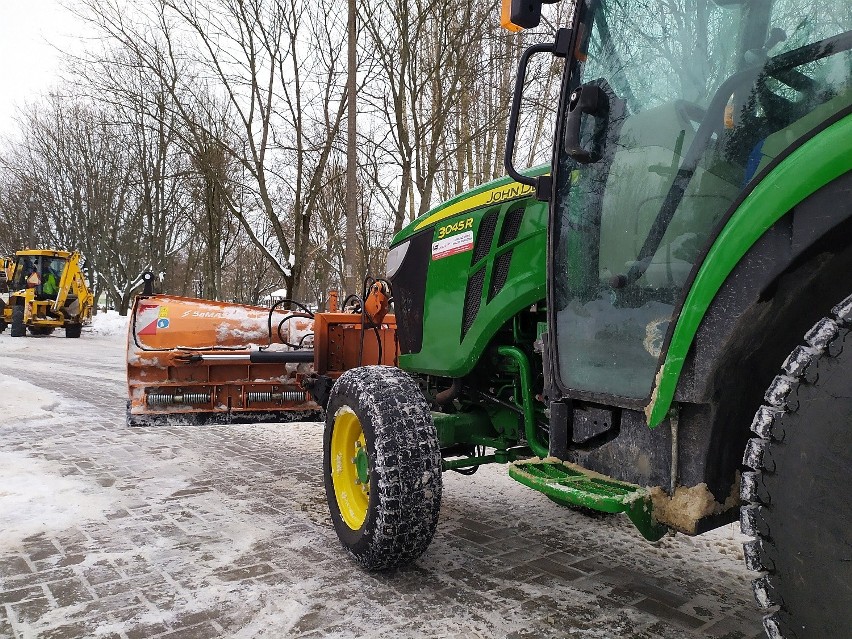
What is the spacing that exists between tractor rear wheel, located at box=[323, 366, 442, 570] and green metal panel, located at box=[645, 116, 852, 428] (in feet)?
4.02

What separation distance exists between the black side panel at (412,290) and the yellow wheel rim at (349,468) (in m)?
0.65

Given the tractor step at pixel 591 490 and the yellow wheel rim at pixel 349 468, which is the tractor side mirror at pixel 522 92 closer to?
the tractor step at pixel 591 490

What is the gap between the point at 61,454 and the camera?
A: 5168mm

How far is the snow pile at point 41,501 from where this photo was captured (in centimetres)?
349

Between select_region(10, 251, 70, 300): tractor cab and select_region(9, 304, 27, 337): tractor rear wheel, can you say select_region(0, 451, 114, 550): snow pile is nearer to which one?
select_region(9, 304, 27, 337): tractor rear wheel

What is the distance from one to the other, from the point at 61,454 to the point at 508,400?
12.5 feet

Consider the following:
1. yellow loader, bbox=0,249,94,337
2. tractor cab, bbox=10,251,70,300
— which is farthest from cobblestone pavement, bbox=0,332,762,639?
tractor cab, bbox=10,251,70,300

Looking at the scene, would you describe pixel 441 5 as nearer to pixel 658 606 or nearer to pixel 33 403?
pixel 33 403

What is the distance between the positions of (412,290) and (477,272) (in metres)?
0.71

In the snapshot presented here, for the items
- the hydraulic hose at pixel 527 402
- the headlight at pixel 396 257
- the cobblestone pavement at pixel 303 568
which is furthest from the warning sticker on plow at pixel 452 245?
the cobblestone pavement at pixel 303 568

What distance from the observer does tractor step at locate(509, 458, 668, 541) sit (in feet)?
6.31

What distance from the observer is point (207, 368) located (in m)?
5.02

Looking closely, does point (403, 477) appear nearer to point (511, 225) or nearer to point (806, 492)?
point (511, 225)

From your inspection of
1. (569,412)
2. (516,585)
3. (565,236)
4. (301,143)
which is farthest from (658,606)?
(301,143)
